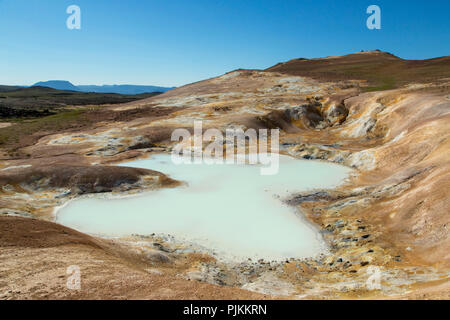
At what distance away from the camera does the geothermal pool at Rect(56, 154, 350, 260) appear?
744 inches

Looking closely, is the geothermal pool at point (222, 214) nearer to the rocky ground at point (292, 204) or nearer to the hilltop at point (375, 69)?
the rocky ground at point (292, 204)

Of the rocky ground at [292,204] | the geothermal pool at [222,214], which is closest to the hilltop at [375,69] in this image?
the rocky ground at [292,204]

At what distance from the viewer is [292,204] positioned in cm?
2477

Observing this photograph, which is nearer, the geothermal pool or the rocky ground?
the rocky ground

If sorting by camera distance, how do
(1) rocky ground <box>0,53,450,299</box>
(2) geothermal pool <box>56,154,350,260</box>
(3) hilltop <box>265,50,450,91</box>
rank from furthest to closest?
(3) hilltop <box>265,50,450,91</box>
(2) geothermal pool <box>56,154,350,260</box>
(1) rocky ground <box>0,53,450,299</box>

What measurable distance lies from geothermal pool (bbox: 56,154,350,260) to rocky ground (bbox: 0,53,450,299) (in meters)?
1.25

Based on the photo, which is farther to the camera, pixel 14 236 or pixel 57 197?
pixel 57 197

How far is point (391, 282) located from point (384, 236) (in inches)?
248

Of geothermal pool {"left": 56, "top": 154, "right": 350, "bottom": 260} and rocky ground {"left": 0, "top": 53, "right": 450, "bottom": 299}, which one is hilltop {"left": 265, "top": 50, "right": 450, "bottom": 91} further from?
geothermal pool {"left": 56, "top": 154, "right": 350, "bottom": 260}

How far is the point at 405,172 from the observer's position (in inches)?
985

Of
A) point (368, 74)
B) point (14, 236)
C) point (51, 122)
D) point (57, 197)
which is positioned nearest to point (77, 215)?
point (57, 197)

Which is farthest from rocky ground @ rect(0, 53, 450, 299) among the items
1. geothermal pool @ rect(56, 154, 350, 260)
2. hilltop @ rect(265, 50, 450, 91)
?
hilltop @ rect(265, 50, 450, 91)

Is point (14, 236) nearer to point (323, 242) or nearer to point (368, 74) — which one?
point (323, 242)

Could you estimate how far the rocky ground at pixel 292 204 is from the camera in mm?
10211
